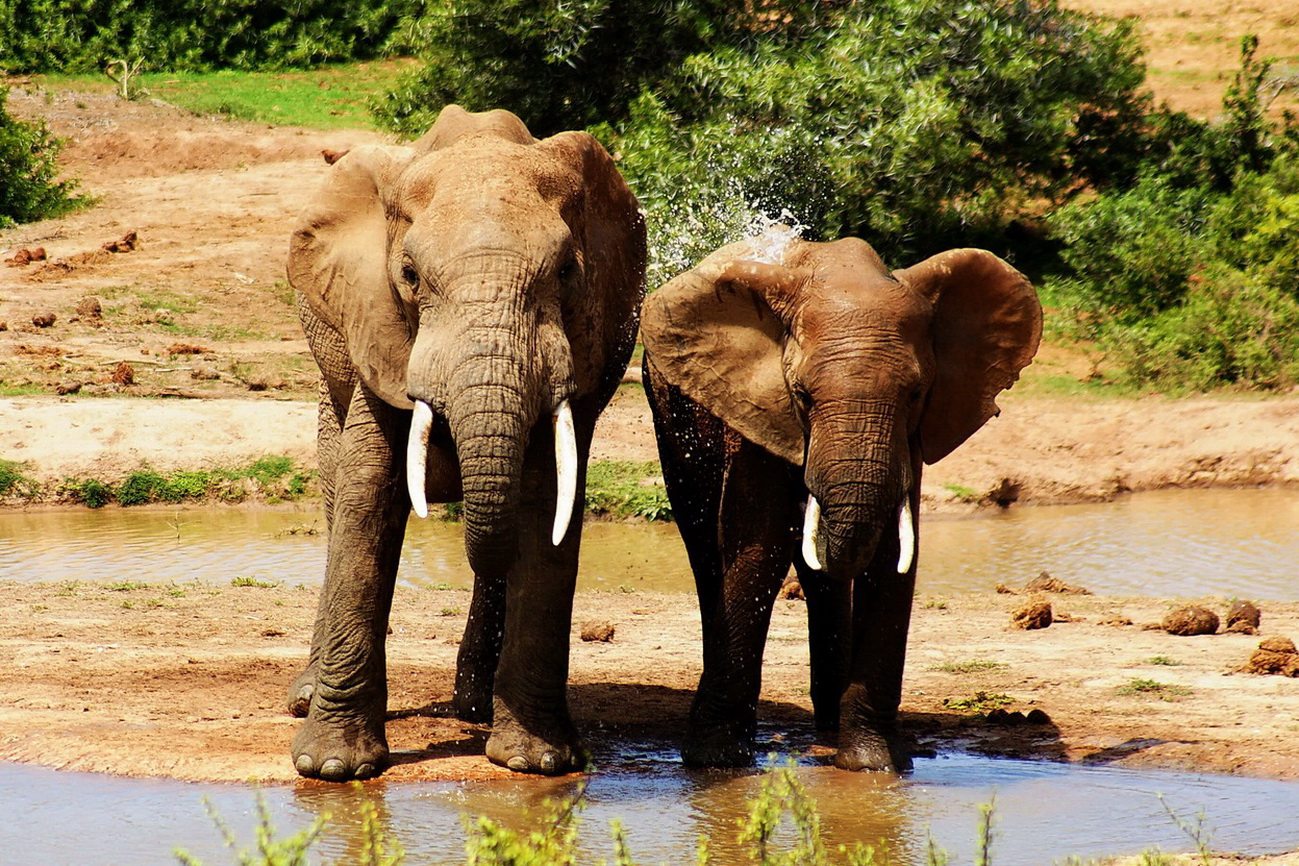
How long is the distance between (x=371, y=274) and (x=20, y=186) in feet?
54.7

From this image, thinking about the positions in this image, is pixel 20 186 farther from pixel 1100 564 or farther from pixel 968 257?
pixel 968 257

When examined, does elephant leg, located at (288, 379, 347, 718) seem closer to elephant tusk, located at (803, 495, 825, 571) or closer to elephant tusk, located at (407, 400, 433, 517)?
elephant tusk, located at (407, 400, 433, 517)

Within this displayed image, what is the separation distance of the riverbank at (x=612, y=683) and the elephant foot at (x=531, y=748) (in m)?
0.08

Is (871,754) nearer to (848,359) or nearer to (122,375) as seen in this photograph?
(848,359)

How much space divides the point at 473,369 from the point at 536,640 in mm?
1277

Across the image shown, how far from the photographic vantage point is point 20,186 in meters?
21.1

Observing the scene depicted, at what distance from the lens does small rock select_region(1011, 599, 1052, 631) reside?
925 cm

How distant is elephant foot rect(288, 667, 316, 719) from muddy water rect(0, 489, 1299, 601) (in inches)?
148

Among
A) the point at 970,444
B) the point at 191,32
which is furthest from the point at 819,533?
the point at 191,32

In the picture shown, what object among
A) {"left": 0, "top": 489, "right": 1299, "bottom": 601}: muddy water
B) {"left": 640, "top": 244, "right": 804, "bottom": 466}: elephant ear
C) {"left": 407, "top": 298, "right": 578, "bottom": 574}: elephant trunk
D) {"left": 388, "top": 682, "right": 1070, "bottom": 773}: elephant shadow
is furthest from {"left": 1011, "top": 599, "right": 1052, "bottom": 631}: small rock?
{"left": 407, "top": 298, "right": 578, "bottom": 574}: elephant trunk

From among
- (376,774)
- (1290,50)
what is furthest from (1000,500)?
(1290,50)

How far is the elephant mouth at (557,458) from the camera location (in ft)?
18.2

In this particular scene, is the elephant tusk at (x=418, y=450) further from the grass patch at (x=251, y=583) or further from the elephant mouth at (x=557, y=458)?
the grass patch at (x=251, y=583)

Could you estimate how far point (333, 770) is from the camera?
5.98 m
